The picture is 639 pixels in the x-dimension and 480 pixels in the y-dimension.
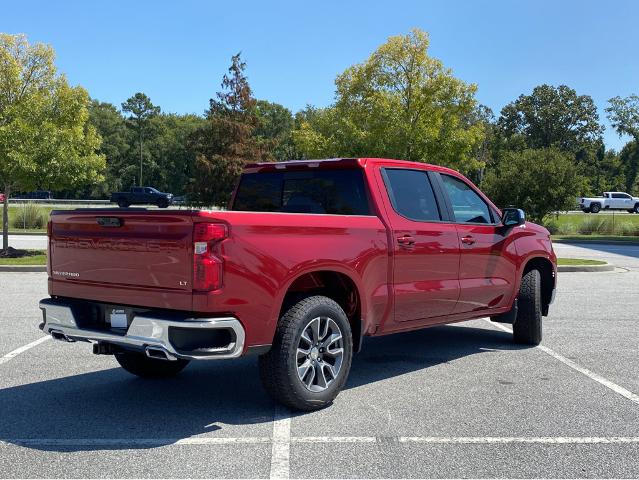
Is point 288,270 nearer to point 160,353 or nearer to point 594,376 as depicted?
point 160,353

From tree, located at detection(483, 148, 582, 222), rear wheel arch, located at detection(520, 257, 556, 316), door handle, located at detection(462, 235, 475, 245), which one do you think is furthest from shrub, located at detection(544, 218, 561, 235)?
door handle, located at detection(462, 235, 475, 245)

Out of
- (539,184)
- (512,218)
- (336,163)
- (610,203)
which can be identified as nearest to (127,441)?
(336,163)

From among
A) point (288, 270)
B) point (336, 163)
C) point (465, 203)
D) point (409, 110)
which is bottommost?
point (288, 270)

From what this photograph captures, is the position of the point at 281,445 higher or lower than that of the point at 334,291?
lower

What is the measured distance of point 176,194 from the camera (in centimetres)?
9369

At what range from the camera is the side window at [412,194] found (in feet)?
19.1

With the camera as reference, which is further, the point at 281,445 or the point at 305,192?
the point at 305,192

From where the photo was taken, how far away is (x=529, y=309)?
728 centimetres

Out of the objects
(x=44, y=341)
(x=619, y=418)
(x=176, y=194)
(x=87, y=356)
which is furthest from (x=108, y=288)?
(x=176, y=194)

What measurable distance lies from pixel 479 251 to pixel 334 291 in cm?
187

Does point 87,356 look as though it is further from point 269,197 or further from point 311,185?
point 311,185

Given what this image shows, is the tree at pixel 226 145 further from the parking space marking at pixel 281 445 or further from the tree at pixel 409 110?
the parking space marking at pixel 281 445

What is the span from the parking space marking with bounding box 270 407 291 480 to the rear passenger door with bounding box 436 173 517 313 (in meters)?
2.30

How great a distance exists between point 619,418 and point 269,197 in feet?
11.5
